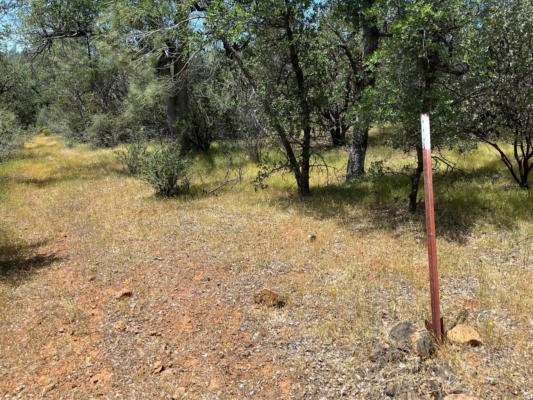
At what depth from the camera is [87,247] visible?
634 centimetres

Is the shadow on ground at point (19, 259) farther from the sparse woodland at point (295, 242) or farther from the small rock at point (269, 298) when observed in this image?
the small rock at point (269, 298)

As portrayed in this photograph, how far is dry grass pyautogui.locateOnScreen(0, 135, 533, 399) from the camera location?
3.15 m

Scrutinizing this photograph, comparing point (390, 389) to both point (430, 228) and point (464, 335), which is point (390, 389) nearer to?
point (464, 335)

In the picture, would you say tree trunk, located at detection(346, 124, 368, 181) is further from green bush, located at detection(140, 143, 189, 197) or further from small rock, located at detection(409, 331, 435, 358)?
small rock, located at detection(409, 331, 435, 358)

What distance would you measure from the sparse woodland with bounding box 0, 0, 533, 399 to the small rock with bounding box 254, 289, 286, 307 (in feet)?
0.28

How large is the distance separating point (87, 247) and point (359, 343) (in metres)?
4.97

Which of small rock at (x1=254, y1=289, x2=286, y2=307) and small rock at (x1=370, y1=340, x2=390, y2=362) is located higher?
small rock at (x1=254, y1=289, x2=286, y2=307)

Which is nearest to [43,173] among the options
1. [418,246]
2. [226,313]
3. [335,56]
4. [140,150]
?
[140,150]

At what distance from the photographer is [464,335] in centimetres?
329

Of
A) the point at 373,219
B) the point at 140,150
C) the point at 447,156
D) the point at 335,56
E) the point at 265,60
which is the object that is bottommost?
the point at 373,219

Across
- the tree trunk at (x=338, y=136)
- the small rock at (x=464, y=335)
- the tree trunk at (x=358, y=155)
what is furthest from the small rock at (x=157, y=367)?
the tree trunk at (x=338, y=136)

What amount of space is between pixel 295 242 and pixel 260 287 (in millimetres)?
1477

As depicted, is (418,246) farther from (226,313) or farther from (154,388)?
(154,388)

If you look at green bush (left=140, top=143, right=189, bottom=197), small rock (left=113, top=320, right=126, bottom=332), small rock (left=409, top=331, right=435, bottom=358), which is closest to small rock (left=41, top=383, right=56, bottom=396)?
small rock (left=113, top=320, right=126, bottom=332)
